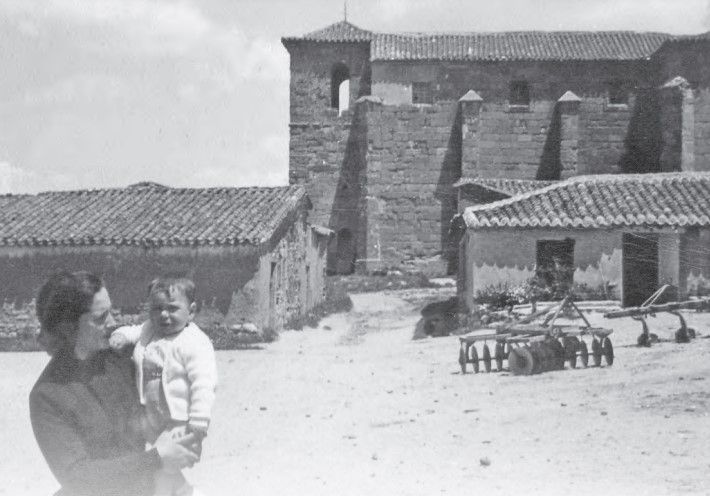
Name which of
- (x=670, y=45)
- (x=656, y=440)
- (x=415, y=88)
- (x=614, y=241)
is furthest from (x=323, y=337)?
(x=670, y=45)

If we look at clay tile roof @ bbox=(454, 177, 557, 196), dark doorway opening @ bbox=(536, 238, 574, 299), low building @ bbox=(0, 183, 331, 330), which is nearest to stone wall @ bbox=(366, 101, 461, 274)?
clay tile roof @ bbox=(454, 177, 557, 196)

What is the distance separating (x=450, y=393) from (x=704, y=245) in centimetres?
1110

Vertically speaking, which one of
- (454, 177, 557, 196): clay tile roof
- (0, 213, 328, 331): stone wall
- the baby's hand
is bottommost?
(0, 213, 328, 331): stone wall

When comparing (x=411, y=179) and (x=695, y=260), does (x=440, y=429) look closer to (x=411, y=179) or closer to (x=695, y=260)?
(x=695, y=260)

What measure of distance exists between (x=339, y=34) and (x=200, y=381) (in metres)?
33.7

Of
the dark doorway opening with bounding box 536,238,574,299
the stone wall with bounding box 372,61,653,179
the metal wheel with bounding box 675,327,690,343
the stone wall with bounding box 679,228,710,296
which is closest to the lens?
the metal wheel with bounding box 675,327,690,343

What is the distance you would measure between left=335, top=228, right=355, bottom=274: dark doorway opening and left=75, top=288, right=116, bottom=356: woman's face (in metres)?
31.7

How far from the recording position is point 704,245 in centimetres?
2000

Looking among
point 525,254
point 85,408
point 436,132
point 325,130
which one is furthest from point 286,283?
point 85,408

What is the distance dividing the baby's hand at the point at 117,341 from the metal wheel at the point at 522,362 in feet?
30.8

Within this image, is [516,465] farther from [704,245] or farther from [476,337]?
[704,245]

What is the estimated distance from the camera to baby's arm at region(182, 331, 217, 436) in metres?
3.56

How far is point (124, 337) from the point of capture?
12.4 feet

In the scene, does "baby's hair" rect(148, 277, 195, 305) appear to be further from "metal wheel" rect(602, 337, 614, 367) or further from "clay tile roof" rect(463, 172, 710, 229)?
"clay tile roof" rect(463, 172, 710, 229)
